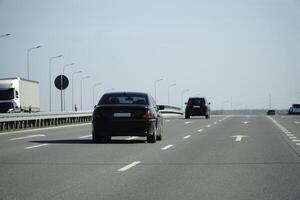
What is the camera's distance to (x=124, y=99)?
20.4 m

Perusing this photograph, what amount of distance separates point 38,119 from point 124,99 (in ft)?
52.2

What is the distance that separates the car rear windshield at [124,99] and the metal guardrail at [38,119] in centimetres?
1047

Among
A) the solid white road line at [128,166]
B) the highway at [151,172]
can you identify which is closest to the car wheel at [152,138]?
the highway at [151,172]

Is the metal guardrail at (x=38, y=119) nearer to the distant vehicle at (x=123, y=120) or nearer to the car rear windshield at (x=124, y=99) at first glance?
the car rear windshield at (x=124, y=99)

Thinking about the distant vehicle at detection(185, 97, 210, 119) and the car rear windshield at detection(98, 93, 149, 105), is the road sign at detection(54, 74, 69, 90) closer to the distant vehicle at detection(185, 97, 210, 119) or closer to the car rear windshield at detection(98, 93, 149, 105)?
the distant vehicle at detection(185, 97, 210, 119)

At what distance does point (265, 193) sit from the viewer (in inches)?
347

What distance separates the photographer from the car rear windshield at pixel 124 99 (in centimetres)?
2017

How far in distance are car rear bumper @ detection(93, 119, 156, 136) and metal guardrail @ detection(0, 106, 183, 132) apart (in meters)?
11.2

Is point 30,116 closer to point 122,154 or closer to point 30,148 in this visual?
point 30,148

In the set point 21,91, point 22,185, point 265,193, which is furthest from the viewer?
point 21,91

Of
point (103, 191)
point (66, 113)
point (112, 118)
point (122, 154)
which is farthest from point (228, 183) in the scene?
point (66, 113)

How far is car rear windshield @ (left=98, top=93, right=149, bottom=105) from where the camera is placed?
66.2 feet

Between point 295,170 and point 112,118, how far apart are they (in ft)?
28.0

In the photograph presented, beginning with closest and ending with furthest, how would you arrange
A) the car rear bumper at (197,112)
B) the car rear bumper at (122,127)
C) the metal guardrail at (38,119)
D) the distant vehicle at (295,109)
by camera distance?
the car rear bumper at (122,127) → the metal guardrail at (38,119) → the car rear bumper at (197,112) → the distant vehicle at (295,109)
